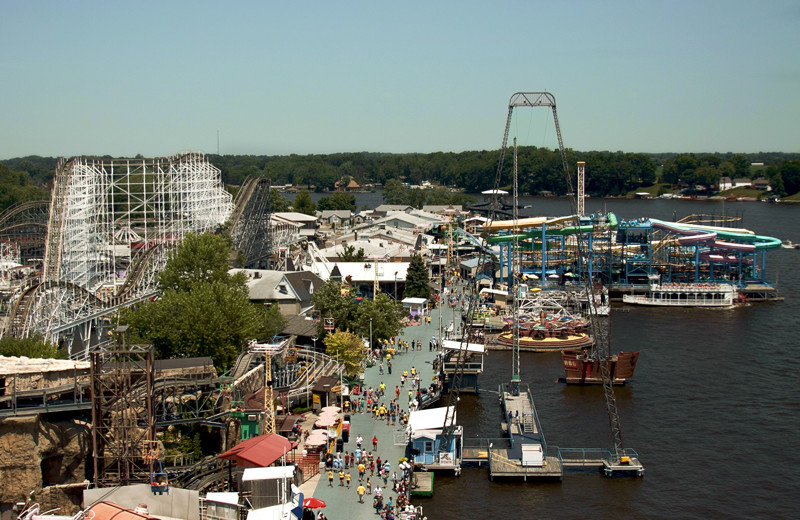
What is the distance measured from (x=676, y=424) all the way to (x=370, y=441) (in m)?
15.1

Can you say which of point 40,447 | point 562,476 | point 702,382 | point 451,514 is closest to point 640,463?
point 562,476

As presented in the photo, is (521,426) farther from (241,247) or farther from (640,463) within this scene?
(241,247)

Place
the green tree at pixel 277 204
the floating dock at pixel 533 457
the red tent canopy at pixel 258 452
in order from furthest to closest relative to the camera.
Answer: the green tree at pixel 277 204 < the floating dock at pixel 533 457 < the red tent canopy at pixel 258 452

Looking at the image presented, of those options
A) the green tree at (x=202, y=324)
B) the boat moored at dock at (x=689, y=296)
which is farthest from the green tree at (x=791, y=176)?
the green tree at (x=202, y=324)

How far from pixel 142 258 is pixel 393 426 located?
998 inches

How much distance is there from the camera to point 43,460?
27078 millimetres

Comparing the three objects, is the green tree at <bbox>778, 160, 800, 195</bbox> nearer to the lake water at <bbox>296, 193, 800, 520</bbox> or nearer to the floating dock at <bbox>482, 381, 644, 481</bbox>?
the lake water at <bbox>296, 193, 800, 520</bbox>

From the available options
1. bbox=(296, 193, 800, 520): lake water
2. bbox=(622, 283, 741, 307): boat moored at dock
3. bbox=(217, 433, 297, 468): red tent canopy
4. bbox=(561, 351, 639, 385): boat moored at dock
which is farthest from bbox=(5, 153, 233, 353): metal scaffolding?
bbox=(622, 283, 741, 307): boat moored at dock

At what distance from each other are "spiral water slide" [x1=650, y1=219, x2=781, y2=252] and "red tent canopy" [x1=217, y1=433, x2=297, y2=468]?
171 ft

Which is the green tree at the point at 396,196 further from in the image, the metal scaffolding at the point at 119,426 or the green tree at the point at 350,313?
the metal scaffolding at the point at 119,426

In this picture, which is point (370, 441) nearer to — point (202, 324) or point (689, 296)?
point (202, 324)

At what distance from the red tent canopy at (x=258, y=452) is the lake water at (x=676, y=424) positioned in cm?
582

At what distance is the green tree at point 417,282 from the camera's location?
6431 centimetres

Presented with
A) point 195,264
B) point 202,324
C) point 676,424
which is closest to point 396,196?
point 195,264
